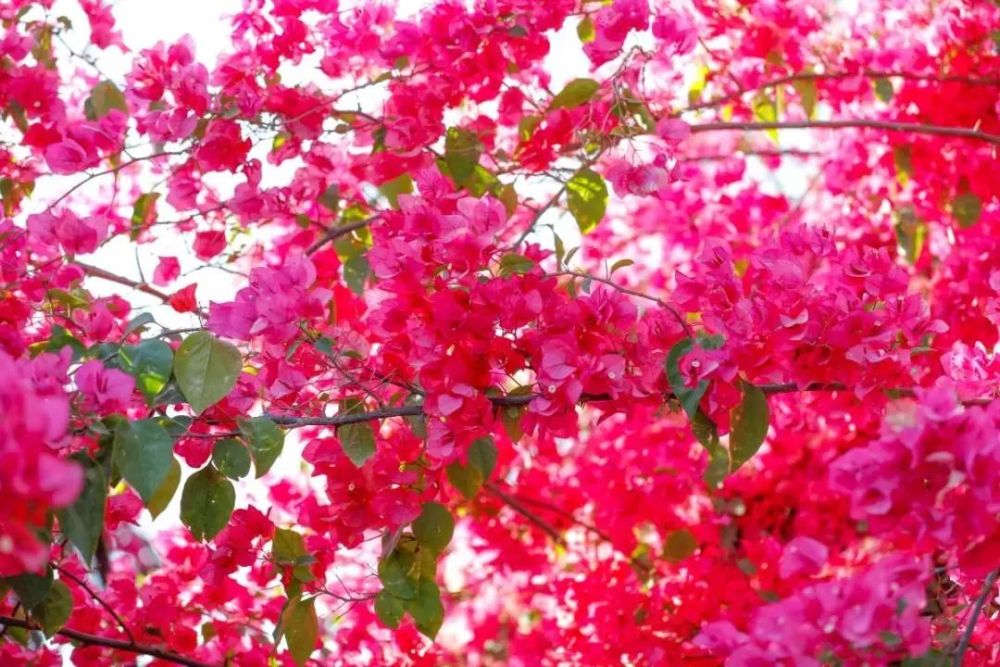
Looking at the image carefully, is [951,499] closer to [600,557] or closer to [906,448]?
[906,448]

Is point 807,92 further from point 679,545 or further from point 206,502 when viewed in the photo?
point 206,502

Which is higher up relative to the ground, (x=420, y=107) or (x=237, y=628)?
(x=420, y=107)

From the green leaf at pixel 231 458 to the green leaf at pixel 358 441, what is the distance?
0.48ft

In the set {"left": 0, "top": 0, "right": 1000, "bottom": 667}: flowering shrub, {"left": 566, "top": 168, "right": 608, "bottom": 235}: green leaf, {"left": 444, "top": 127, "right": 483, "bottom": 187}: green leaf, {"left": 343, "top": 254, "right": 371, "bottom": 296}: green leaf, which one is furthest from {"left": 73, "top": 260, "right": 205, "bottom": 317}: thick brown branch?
{"left": 566, "top": 168, "right": 608, "bottom": 235}: green leaf

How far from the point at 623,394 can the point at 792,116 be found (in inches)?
96.5

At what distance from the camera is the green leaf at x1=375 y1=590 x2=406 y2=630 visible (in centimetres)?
175

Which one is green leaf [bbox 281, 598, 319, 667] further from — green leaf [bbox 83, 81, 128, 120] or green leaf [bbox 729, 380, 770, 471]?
green leaf [bbox 83, 81, 128, 120]

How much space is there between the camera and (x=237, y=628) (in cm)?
247

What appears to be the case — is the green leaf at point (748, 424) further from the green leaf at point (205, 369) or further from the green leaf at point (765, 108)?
the green leaf at point (765, 108)

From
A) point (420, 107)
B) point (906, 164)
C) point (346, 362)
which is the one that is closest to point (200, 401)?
point (346, 362)

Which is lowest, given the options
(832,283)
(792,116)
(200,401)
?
(200,401)

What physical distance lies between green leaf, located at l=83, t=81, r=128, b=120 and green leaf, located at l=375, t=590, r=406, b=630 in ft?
4.08

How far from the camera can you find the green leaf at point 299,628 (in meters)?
1.77

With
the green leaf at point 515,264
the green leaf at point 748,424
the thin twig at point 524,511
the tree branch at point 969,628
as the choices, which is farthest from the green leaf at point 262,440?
the thin twig at point 524,511
